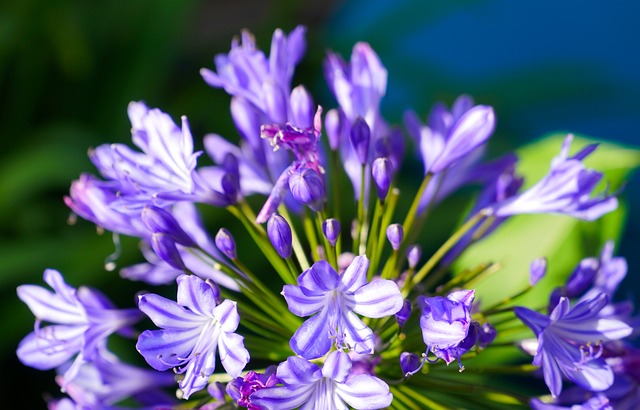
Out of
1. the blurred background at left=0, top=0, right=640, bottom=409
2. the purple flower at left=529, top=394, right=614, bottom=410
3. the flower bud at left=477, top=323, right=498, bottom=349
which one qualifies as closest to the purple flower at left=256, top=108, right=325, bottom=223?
the flower bud at left=477, top=323, right=498, bottom=349

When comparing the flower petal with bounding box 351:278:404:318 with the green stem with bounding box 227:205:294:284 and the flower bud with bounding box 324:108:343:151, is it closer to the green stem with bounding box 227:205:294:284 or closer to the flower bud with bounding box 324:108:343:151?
the green stem with bounding box 227:205:294:284

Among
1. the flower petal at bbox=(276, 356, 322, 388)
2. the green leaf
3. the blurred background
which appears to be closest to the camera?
the flower petal at bbox=(276, 356, 322, 388)

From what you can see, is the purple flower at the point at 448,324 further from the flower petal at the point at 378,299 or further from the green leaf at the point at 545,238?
the green leaf at the point at 545,238

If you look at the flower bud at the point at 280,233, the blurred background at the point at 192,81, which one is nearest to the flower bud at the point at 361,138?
the flower bud at the point at 280,233

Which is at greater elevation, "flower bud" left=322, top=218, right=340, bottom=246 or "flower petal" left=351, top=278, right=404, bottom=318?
"flower bud" left=322, top=218, right=340, bottom=246

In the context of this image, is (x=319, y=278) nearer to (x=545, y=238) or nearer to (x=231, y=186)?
(x=231, y=186)

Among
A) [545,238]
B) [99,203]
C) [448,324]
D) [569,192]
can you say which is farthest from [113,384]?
[545,238]
